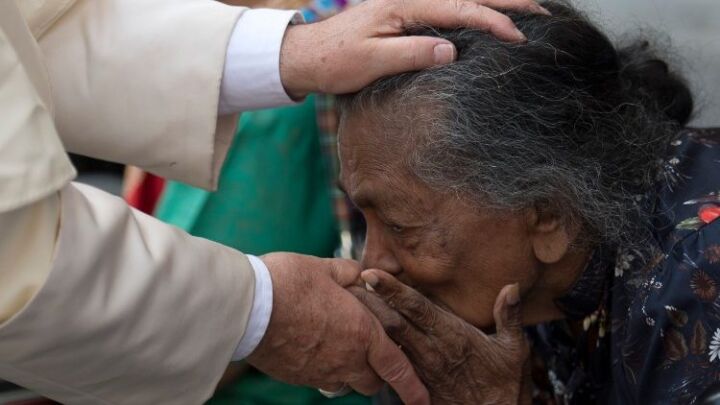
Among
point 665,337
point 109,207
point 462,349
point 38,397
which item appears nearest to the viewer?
point 109,207

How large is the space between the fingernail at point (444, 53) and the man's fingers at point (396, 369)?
0.59 meters

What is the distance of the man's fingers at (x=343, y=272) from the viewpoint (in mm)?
2414

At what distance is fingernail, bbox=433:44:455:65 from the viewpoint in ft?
7.43

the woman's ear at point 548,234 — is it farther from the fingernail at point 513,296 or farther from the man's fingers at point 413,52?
the man's fingers at point 413,52

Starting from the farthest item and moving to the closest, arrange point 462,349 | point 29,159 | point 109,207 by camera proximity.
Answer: point 462,349, point 109,207, point 29,159

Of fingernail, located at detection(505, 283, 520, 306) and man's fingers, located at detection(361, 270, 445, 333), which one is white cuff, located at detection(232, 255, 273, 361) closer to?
man's fingers, located at detection(361, 270, 445, 333)

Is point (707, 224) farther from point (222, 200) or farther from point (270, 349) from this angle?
point (222, 200)

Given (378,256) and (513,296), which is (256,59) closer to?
(378,256)

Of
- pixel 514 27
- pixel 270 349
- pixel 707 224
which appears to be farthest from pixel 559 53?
pixel 270 349

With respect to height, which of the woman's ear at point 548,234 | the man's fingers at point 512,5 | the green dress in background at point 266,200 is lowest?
the green dress in background at point 266,200

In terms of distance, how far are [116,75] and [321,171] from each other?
83 centimetres

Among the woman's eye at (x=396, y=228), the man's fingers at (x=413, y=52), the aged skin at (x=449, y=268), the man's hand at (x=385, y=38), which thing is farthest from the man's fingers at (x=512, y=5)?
the woman's eye at (x=396, y=228)

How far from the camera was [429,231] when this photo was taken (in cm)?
242

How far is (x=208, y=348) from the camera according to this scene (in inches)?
83.2
